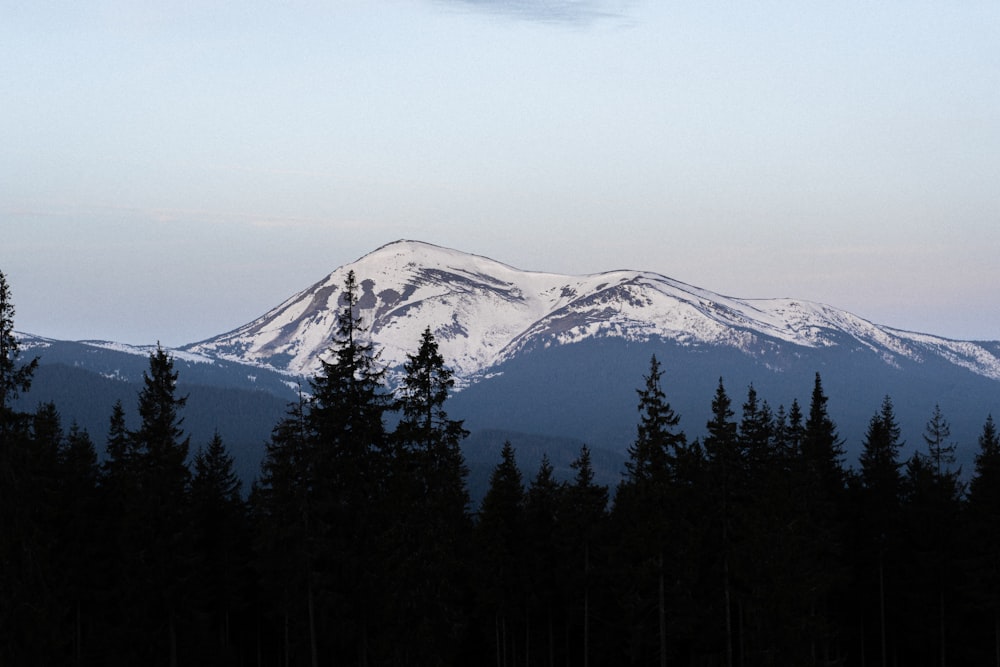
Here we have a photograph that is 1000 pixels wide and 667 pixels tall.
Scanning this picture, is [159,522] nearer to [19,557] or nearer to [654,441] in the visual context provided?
[19,557]

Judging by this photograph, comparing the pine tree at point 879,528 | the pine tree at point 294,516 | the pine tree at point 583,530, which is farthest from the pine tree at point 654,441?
the pine tree at point 879,528

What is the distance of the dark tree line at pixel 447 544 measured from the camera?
3334 cm

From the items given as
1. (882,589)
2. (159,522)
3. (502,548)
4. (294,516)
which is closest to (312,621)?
(294,516)

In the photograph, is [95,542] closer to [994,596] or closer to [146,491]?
[146,491]

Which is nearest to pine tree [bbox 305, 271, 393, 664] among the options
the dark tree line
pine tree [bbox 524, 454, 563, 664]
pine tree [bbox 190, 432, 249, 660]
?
the dark tree line

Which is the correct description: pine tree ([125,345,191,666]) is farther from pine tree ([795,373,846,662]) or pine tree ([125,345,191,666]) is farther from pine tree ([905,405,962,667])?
pine tree ([905,405,962,667])

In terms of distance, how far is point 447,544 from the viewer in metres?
33.3

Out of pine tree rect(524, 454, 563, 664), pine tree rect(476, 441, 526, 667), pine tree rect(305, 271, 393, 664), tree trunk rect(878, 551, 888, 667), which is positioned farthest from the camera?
tree trunk rect(878, 551, 888, 667)

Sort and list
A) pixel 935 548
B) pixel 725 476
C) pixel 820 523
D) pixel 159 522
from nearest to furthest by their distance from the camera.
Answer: pixel 159 522 → pixel 725 476 → pixel 820 523 → pixel 935 548

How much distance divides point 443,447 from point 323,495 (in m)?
4.25

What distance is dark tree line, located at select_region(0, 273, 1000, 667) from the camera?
33.3 meters

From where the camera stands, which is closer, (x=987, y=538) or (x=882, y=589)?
(x=987, y=538)

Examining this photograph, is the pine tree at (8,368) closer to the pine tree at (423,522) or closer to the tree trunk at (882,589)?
the pine tree at (423,522)

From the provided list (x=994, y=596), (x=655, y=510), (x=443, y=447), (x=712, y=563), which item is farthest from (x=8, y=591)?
(x=994, y=596)
